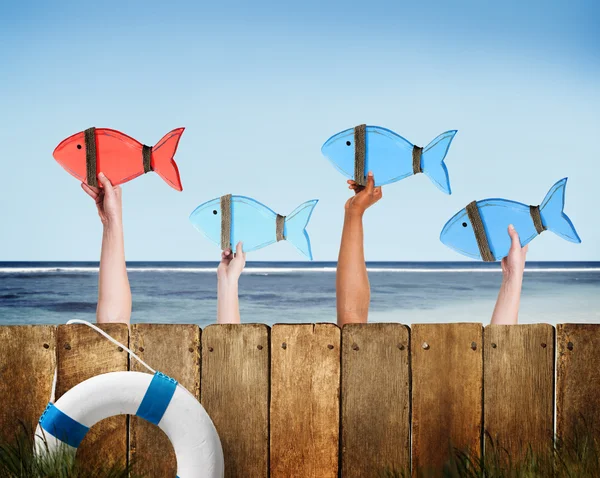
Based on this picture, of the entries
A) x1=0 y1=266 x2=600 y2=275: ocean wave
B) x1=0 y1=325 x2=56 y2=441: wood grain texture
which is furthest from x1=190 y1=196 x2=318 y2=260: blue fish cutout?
x1=0 y1=266 x2=600 y2=275: ocean wave

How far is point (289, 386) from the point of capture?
1.81 m

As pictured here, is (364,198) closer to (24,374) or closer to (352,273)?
(352,273)

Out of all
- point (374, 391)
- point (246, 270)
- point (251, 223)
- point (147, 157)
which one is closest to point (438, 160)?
point (251, 223)

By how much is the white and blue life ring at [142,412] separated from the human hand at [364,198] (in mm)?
716

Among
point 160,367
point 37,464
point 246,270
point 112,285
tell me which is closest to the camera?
point 37,464

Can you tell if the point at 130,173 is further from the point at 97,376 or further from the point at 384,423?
the point at 384,423

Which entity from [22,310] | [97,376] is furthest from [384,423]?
[22,310]

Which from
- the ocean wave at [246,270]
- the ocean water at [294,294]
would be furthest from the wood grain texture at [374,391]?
the ocean wave at [246,270]

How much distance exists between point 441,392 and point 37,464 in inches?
41.3

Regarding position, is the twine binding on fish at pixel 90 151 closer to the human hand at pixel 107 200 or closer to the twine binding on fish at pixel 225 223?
the human hand at pixel 107 200

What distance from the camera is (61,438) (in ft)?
5.49

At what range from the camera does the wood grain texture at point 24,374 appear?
5.92ft

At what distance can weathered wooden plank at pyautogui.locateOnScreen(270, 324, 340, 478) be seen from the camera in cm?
180

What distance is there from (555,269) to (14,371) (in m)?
15.6
